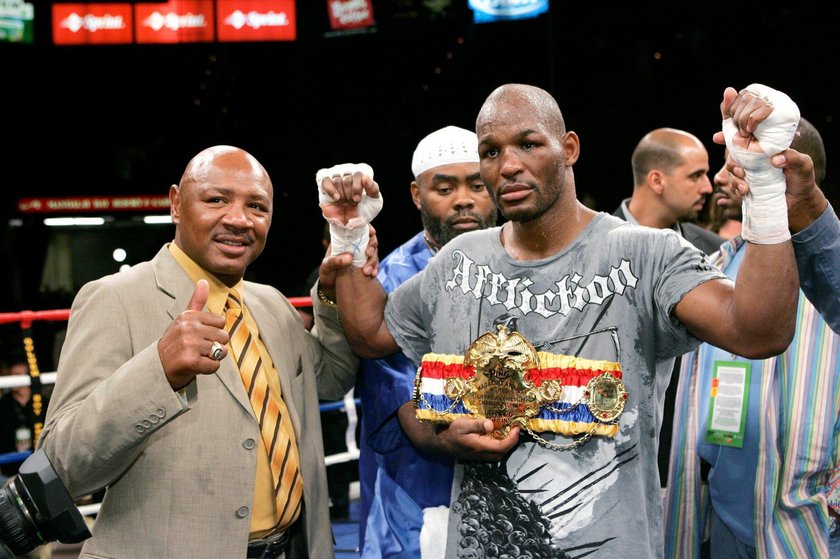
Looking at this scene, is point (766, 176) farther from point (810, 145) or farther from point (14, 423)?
point (14, 423)

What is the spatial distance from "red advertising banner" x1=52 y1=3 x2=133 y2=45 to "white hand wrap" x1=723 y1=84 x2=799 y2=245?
494 inches

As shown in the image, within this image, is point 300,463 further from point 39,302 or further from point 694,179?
point 39,302

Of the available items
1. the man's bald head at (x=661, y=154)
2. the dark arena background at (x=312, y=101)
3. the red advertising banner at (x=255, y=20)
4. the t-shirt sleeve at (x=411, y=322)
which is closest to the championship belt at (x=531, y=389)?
the t-shirt sleeve at (x=411, y=322)

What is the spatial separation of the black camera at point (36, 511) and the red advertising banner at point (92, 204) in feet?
41.9

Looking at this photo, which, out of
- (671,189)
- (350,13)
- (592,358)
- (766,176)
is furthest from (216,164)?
(350,13)

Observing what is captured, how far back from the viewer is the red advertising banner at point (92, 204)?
1390cm

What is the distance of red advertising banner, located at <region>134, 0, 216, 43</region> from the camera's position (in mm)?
12812

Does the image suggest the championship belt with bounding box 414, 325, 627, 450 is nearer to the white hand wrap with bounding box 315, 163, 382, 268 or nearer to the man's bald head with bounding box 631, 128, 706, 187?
the white hand wrap with bounding box 315, 163, 382, 268

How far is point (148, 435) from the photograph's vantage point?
1.73 metres

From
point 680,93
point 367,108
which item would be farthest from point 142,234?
point 680,93

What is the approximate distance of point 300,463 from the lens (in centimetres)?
206

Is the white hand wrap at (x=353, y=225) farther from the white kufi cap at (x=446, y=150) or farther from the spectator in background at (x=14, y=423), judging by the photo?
the spectator in background at (x=14, y=423)

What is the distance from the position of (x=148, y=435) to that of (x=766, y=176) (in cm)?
120

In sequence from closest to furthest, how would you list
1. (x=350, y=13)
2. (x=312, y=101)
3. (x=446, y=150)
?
(x=446, y=150), (x=350, y=13), (x=312, y=101)
